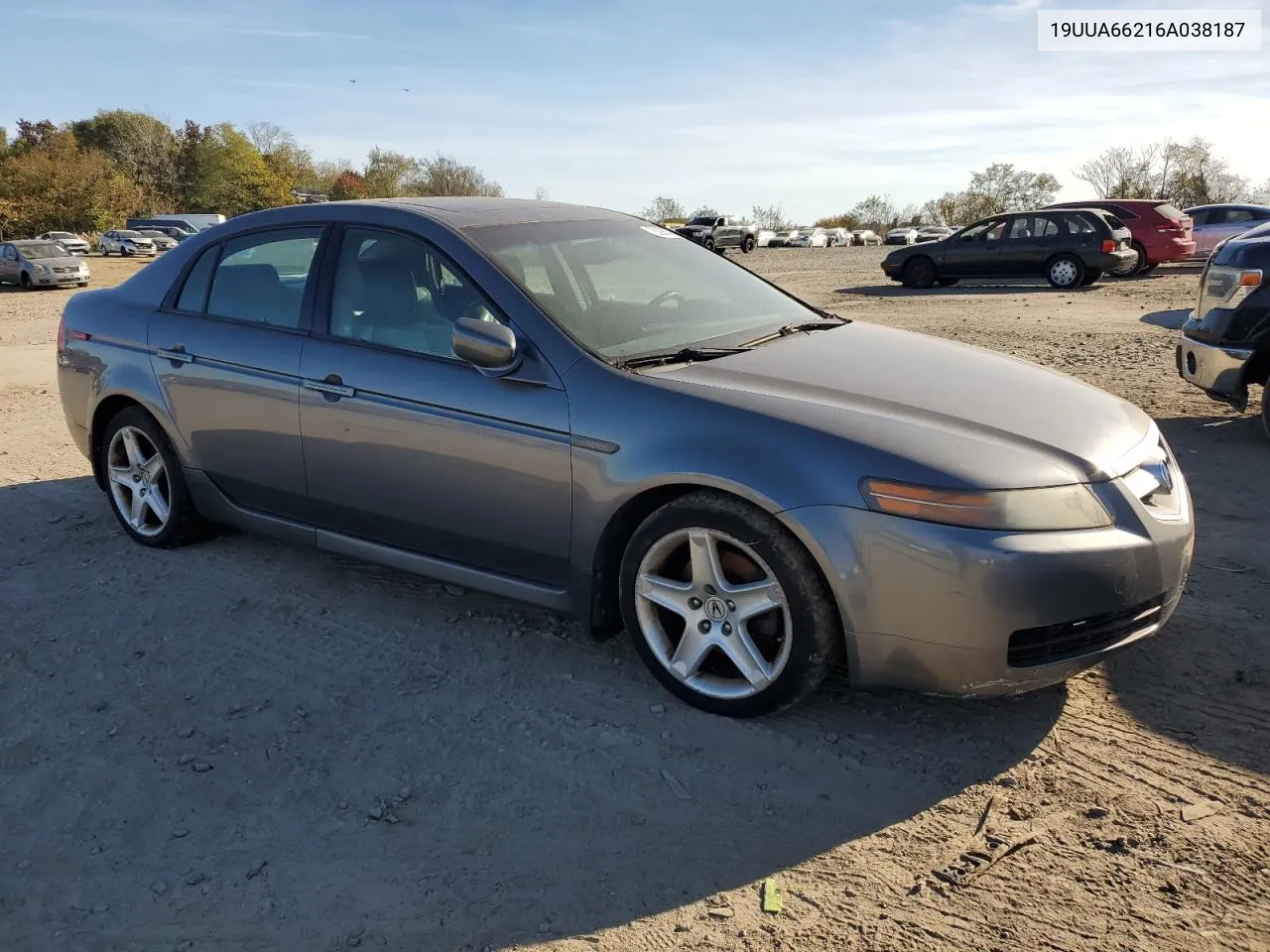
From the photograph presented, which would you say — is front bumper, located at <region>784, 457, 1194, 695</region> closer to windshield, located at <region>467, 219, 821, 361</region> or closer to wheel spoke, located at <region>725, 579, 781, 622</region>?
wheel spoke, located at <region>725, 579, 781, 622</region>

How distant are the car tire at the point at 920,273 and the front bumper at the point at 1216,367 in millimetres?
14521

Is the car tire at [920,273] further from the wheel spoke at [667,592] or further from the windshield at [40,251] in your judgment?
the windshield at [40,251]

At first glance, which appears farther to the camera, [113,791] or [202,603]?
[202,603]

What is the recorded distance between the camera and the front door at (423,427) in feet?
11.6

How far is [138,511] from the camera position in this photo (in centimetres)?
505

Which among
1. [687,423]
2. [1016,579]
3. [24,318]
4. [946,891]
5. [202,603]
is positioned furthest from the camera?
[24,318]

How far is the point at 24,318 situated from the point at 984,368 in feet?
68.7

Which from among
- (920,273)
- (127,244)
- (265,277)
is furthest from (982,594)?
(127,244)

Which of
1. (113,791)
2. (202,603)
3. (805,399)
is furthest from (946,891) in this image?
(202,603)

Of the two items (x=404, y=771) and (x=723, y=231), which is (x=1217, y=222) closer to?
(x=723, y=231)

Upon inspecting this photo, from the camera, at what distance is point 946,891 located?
250 cm

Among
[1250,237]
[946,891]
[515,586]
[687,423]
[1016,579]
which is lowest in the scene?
[946,891]

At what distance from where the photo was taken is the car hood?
9.79 feet

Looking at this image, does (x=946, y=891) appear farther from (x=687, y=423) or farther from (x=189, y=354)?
(x=189, y=354)
